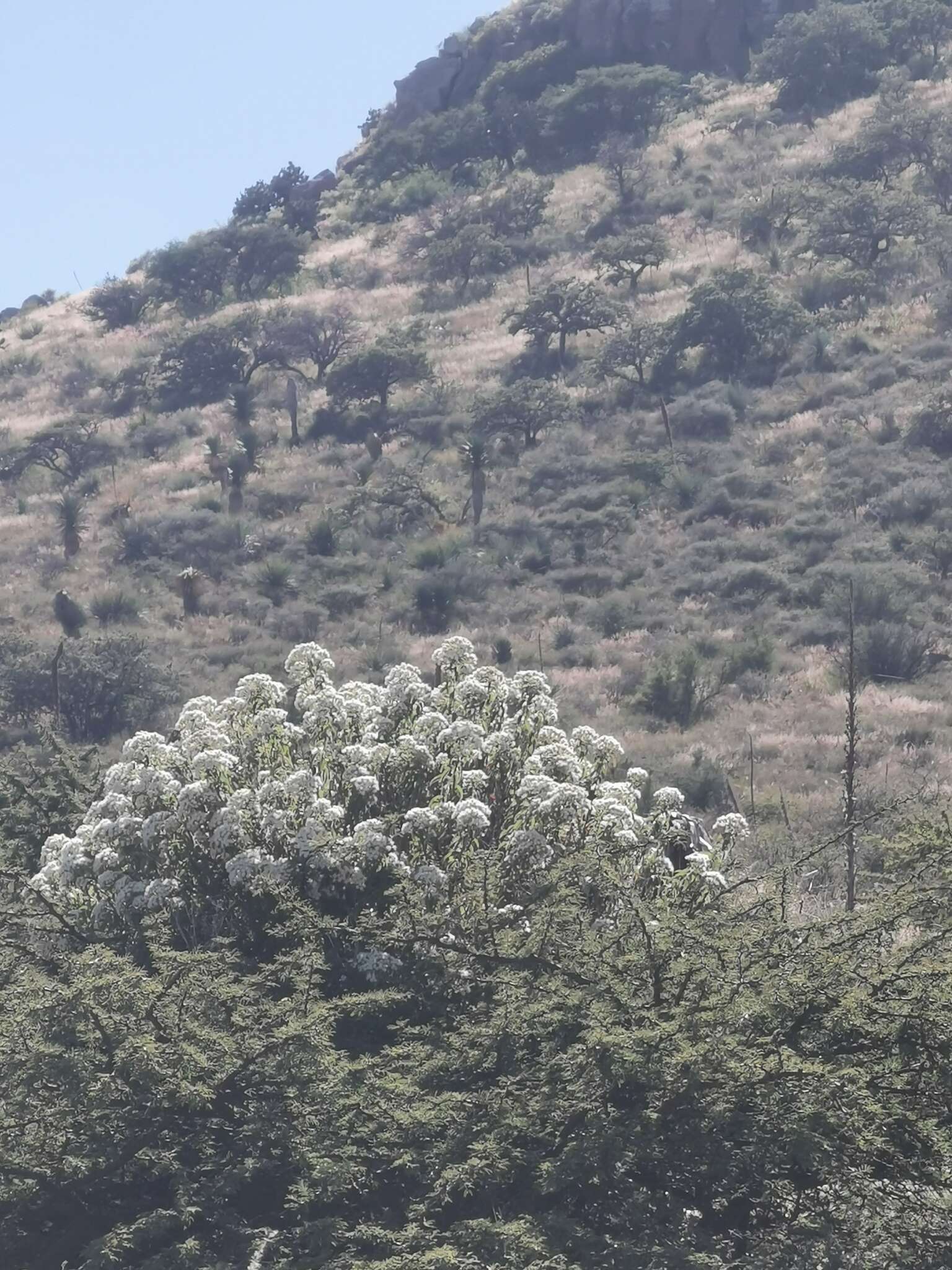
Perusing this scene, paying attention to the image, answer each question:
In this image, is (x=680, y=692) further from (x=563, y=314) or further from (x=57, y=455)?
(x=57, y=455)

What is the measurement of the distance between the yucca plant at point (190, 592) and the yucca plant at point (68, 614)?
2518 millimetres

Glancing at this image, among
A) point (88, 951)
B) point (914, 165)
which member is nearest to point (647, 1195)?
point (88, 951)

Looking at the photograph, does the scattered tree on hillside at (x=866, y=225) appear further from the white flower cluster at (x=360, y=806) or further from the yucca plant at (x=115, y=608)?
the white flower cluster at (x=360, y=806)

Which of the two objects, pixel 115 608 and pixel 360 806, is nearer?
pixel 360 806

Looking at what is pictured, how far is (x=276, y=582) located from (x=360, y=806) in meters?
31.9

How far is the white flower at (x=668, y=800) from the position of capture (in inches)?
452

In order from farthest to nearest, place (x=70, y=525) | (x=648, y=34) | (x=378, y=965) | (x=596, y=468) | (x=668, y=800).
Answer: (x=648, y=34) < (x=596, y=468) < (x=70, y=525) < (x=668, y=800) < (x=378, y=965)

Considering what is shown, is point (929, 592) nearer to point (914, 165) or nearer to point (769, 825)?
point (769, 825)

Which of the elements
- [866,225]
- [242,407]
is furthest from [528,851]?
[866,225]

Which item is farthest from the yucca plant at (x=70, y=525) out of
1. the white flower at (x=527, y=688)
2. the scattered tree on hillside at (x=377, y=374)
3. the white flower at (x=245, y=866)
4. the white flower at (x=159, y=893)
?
the white flower at (x=245, y=866)

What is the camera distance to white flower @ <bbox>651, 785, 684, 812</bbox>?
11.5m

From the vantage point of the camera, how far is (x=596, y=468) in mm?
47656

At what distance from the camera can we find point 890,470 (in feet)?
142

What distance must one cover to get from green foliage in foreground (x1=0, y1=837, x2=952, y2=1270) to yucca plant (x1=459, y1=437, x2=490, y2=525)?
36945mm
